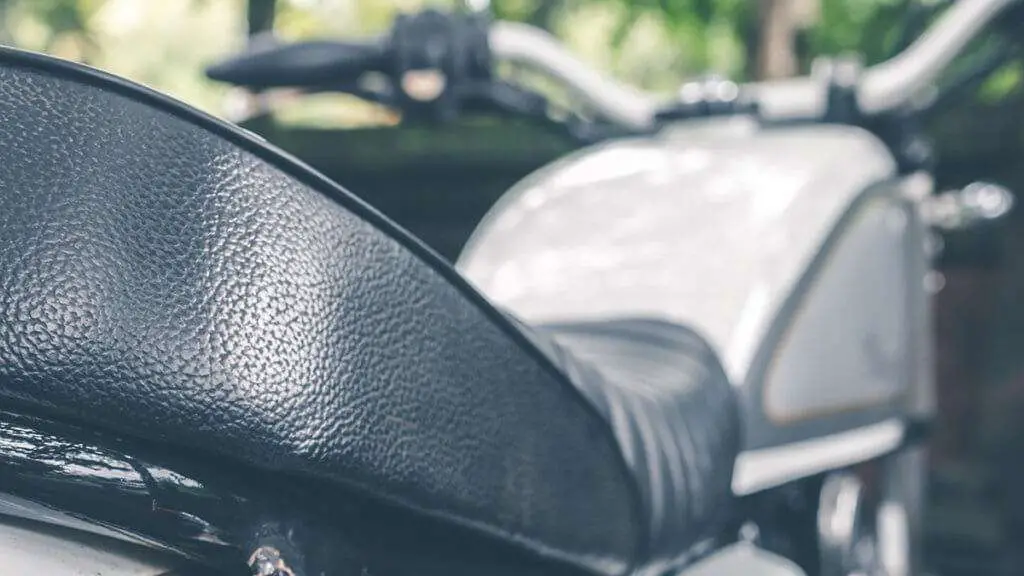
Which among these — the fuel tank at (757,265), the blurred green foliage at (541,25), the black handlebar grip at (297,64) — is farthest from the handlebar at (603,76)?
the blurred green foliage at (541,25)

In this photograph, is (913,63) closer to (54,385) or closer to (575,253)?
(575,253)

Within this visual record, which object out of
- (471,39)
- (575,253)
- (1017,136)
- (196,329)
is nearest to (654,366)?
(575,253)

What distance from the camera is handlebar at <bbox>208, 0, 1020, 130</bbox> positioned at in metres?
1.66

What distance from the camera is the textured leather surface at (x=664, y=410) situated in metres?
0.91

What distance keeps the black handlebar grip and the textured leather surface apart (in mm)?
608

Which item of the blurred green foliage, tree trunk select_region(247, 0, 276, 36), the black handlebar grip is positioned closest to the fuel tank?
the black handlebar grip

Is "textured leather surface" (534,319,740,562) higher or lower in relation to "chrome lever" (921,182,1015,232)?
lower

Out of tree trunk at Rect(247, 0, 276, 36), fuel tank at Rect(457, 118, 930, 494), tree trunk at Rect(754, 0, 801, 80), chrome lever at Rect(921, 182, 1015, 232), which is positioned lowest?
fuel tank at Rect(457, 118, 930, 494)

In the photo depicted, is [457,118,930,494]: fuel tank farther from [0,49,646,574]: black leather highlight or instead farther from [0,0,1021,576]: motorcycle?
[0,49,646,574]: black leather highlight

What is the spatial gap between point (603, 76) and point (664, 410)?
1149 millimetres

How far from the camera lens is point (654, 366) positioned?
1.10 m

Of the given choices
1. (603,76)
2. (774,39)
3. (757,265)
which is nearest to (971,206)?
(603,76)

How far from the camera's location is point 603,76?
2062 mm

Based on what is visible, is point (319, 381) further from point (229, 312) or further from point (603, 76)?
point (603, 76)
